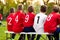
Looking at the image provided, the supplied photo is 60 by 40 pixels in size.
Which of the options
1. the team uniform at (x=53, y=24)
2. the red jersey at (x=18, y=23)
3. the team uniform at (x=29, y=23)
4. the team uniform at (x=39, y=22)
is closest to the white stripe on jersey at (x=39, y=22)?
the team uniform at (x=39, y=22)

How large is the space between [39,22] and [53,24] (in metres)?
0.67

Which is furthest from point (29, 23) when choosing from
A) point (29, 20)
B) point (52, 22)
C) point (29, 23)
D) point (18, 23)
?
point (52, 22)

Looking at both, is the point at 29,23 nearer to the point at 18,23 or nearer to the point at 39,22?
the point at 18,23

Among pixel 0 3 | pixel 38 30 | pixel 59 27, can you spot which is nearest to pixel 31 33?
pixel 38 30

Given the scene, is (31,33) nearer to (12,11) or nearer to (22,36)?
(22,36)

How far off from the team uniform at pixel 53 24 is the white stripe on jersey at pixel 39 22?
236mm

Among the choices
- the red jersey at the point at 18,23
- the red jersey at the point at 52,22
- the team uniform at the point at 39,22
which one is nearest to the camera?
the red jersey at the point at 52,22

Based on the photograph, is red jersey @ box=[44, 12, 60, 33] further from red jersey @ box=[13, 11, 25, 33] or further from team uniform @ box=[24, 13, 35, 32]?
red jersey @ box=[13, 11, 25, 33]

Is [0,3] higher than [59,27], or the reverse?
[59,27]

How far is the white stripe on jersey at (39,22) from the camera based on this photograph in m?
11.2

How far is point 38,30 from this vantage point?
1134cm

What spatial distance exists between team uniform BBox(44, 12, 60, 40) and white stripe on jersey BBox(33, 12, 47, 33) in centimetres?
24

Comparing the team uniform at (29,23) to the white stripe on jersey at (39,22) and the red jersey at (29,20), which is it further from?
the white stripe on jersey at (39,22)

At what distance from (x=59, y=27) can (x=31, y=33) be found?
1147mm
